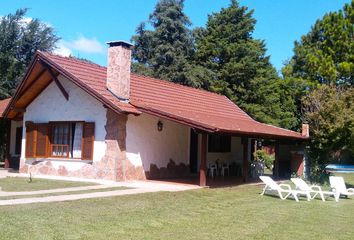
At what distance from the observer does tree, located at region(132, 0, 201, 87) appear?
1439 inches

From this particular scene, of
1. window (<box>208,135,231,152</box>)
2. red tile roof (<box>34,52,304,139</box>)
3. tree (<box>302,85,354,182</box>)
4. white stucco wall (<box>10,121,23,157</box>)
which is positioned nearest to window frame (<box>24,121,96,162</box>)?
red tile roof (<box>34,52,304,139</box>)

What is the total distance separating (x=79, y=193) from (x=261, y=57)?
2862cm

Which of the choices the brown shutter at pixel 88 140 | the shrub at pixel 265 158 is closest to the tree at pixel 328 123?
the shrub at pixel 265 158

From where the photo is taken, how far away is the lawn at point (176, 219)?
25.7 ft

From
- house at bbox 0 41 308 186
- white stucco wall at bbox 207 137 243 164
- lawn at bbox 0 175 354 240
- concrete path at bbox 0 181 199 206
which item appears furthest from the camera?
white stucco wall at bbox 207 137 243 164

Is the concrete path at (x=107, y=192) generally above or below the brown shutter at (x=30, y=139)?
below

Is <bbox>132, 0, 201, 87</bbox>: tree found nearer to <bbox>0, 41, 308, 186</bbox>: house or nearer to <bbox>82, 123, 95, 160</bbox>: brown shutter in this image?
<bbox>0, 41, 308, 186</bbox>: house

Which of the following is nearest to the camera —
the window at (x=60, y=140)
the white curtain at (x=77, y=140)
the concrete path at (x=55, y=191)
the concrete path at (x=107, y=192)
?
the concrete path at (x=107, y=192)

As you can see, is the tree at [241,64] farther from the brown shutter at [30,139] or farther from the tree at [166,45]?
the brown shutter at [30,139]

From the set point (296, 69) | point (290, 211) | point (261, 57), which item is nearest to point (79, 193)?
point (290, 211)

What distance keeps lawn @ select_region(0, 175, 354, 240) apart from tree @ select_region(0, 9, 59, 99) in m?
26.2

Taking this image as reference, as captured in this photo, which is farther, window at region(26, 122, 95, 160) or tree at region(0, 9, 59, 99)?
tree at region(0, 9, 59, 99)

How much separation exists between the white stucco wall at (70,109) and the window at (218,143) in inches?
255

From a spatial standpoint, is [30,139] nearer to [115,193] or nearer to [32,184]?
[32,184]
